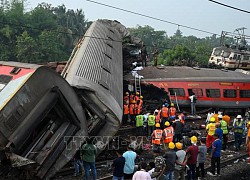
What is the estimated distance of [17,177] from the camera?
565 centimetres

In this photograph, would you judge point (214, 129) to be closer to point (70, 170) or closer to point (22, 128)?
point (70, 170)

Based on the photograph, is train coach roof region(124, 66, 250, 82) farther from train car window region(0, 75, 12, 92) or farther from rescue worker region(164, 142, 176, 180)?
train car window region(0, 75, 12, 92)

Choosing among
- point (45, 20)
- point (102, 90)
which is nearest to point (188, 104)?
point (102, 90)

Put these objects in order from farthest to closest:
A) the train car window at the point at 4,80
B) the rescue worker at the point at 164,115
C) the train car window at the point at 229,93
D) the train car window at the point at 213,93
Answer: the train car window at the point at 229,93 < the train car window at the point at 213,93 < the rescue worker at the point at 164,115 < the train car window at the point at 4,80

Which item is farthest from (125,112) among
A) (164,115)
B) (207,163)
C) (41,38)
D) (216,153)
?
(41,38)

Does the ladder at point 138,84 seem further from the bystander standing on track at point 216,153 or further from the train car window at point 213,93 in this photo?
the bystander standing on track at point 216,153

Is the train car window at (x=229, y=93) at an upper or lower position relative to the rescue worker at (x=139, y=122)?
upper

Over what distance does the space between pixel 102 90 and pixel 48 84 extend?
1952mm

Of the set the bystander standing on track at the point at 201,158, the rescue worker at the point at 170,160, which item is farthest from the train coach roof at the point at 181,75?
the rescue worker at the point at 170,160

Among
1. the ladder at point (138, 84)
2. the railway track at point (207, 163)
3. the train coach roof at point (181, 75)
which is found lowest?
the railway track at point (207, 163)

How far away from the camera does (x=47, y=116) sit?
22.4ft

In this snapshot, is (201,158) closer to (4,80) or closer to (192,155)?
(192,155)

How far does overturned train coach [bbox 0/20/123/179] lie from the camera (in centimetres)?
564

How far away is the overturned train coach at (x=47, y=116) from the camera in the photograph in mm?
5637
